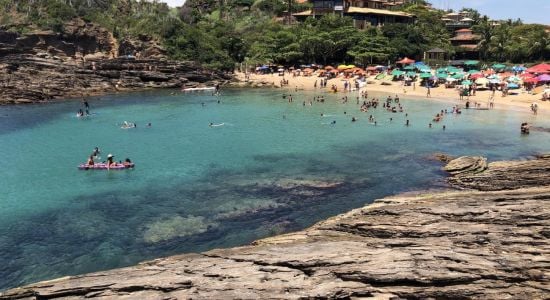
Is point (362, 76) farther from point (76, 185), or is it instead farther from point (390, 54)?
point (76, 185)

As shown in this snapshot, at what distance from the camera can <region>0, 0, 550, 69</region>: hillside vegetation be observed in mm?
89812

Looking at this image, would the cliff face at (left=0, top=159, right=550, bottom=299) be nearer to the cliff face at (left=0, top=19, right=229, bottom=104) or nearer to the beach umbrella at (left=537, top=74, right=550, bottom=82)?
the beach umbrella at (left=537, top=74, right=550, bottom=82)

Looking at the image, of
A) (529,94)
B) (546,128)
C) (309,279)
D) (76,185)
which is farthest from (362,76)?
(309,279)

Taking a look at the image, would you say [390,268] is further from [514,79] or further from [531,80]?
[514,79]

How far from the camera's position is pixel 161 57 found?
95250 mm

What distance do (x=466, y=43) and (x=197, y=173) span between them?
8635cm

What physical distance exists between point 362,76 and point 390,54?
11.9m

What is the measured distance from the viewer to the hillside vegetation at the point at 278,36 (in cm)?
8981

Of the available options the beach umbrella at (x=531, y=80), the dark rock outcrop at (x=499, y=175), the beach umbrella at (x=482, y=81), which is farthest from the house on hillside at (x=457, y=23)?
the dark rock outcrop at (x=499, y=175)

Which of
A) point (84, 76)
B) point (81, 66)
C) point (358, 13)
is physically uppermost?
point (358, 13)

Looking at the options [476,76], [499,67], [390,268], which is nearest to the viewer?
[390,268]

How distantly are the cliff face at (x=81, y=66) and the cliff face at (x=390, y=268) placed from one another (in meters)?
67.2

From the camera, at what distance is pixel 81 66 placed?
274ft

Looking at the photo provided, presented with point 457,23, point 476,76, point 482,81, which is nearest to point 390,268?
point 482,81
